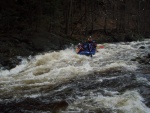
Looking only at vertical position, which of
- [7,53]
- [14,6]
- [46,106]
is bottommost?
[46,106]

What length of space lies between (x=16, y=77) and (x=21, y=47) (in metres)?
5.07

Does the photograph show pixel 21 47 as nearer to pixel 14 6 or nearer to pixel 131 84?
pixel 14 6

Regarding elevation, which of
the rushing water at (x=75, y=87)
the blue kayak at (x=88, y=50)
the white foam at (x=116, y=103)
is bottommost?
the white foam at (x=116, y=103)

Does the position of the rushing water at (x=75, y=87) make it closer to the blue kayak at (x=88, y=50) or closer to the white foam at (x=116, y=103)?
the white foam at (x=116, y=103)

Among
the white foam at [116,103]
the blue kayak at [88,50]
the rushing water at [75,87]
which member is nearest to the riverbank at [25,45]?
the rushing water at [75,87]

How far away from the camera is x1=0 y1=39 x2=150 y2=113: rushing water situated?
23.5ft

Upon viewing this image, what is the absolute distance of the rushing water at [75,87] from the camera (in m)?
7.16

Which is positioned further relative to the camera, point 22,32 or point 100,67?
point 22,32

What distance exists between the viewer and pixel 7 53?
1393 cm

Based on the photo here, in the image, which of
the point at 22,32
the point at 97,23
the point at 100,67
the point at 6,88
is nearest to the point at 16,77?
the point at 6,88

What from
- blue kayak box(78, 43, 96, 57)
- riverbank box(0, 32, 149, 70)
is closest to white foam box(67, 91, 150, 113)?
riverbank box(0, 32, 149, 70)

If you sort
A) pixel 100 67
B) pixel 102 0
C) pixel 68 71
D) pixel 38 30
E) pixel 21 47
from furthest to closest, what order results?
pixel 102 0 < pixel 38 30 < pixel 21 47 < pixel 100 67 < pixel 68 71

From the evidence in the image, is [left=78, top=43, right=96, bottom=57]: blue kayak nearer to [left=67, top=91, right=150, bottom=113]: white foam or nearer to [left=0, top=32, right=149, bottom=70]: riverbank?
[left=0, top=32, right=149, bottom=70]: riverbank

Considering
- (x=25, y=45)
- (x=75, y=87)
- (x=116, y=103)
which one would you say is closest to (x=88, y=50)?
(x=25, y=45)
